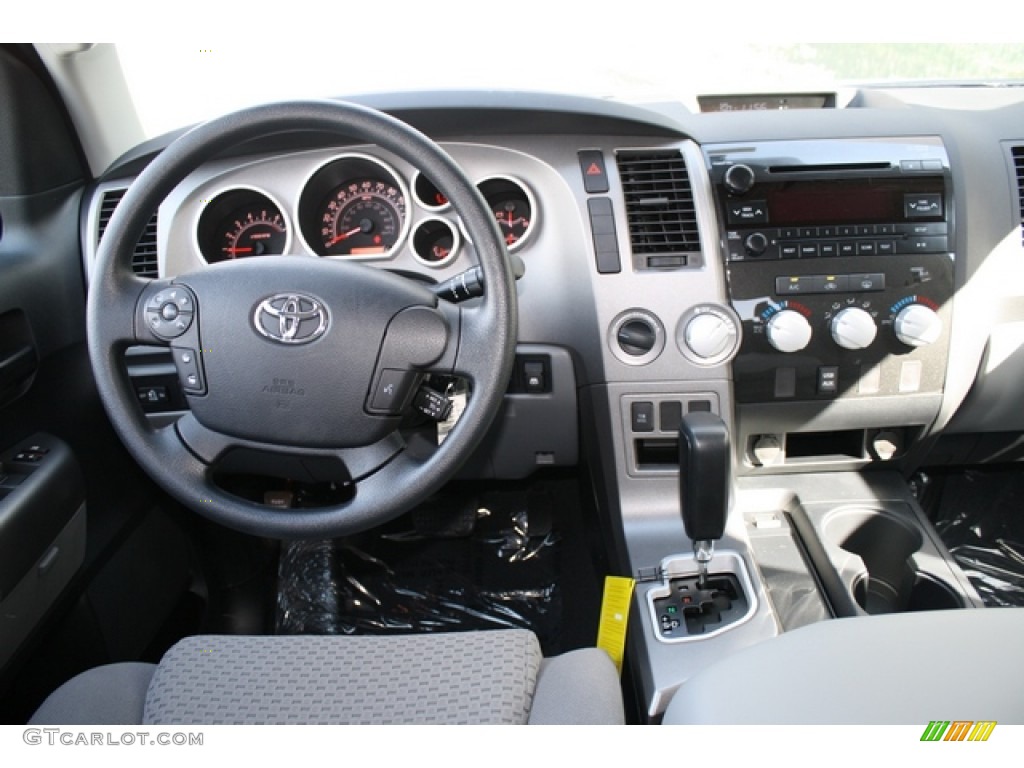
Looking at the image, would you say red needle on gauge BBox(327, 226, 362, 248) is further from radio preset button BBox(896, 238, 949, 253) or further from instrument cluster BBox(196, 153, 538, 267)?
radio preset button BBox(896, 238, 949, 253)

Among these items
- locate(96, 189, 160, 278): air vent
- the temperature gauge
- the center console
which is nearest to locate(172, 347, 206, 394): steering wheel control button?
locate(96, 189, 160, 278): air vent

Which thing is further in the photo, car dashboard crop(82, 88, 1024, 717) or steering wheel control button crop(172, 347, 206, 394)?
car dashboard crop(82, 88, 1024, 717)

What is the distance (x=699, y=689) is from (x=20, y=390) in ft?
4.53

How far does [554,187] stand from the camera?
1.58m

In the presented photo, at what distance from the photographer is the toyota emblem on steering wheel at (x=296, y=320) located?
3.86 feet

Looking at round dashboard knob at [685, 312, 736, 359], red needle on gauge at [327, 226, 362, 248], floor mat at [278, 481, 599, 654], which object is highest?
red needle on gauge at [327, 226, 362, 248]

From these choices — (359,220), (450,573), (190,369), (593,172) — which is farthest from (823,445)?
(190,369)

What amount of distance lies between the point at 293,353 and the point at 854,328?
110cm

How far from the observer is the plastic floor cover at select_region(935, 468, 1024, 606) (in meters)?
2.03

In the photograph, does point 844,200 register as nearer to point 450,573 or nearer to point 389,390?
point 389,390

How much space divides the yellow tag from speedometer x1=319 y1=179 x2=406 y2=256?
0.84m

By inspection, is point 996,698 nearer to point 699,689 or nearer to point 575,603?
point 699,689

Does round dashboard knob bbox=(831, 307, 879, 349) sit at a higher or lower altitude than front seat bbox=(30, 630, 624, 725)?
higher

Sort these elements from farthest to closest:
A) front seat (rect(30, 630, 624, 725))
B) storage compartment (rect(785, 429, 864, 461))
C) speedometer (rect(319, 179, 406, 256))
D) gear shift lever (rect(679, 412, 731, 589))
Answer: storage compartment (rect(785, 429, 864, 461)) → speedometer (rect(319, 179, 406, 256)) → gear shift lever (rect(679, 412, 731, 589)) → front seat (rect(30, 630, 624, 725))
